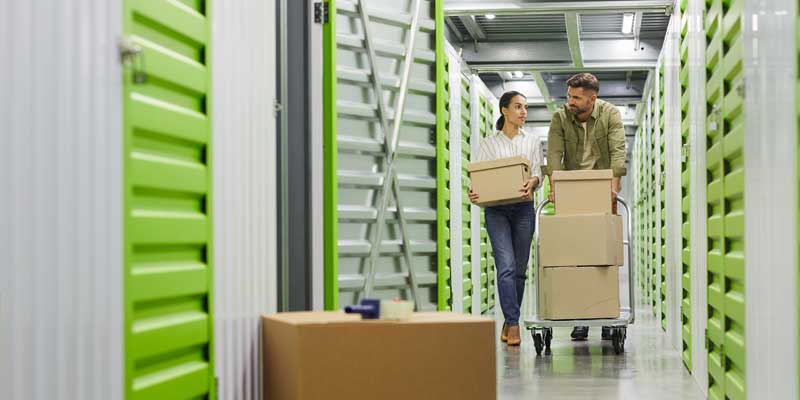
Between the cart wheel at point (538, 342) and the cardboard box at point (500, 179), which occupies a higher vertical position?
the cardboard box at point (500, 179)

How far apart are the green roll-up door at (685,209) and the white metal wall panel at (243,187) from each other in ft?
8.50

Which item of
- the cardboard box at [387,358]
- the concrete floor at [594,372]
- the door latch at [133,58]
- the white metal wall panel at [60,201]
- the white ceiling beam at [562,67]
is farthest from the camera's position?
the white ceiling beam at [562,67]

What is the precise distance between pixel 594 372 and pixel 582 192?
1.19 metres

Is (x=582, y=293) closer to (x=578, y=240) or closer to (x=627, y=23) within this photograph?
(x=578, y=240)

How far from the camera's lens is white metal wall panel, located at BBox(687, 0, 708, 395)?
4.40 meters

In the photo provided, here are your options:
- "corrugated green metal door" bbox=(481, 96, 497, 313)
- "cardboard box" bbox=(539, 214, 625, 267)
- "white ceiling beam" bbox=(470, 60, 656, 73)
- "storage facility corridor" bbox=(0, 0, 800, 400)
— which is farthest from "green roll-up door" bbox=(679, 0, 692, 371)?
"corrugated green metal door" bbox=(481, 96, 497, 313)

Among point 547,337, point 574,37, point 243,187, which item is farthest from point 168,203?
point 574,37

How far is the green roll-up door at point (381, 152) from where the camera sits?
4.07 metres

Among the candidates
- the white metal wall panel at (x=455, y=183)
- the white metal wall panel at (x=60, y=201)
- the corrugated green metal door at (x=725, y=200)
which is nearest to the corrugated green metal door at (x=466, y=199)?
the white metal wall panel at (x=455, y=183)

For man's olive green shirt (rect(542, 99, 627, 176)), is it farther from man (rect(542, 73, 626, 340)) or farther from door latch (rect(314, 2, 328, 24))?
door latch (rect(314, 2, 328, 24))

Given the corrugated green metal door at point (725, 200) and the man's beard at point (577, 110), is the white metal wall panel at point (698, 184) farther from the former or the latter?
the man's beard at point (577, 110)

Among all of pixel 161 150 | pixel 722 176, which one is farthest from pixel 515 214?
pixel 161 150

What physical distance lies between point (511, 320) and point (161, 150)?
14.2 ft

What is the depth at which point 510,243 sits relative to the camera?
652cm
